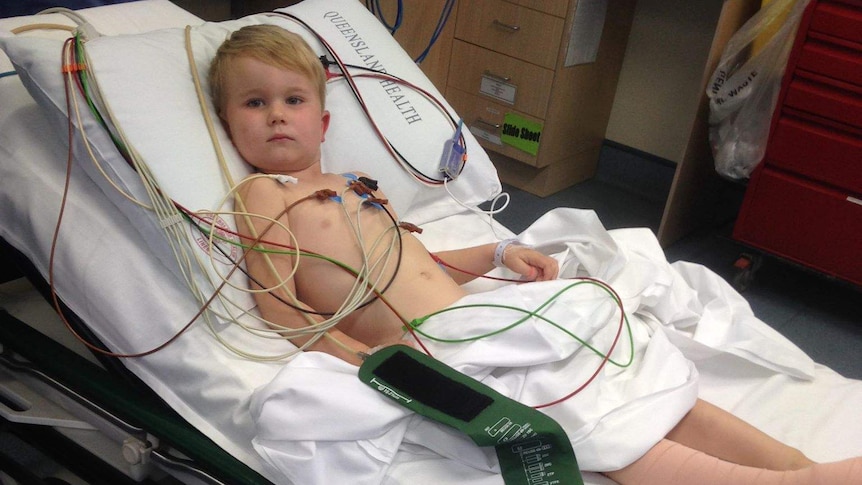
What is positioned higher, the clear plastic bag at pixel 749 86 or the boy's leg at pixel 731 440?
the clear plastic bag at pixel 749 86

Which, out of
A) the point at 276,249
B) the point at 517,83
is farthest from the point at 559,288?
the point at 517,83

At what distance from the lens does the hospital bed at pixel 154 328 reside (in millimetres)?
1168

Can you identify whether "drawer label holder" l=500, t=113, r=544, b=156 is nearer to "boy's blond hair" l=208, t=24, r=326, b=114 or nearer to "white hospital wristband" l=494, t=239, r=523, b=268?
"white hospital wristband" l=494, t=239, r=523, b=268

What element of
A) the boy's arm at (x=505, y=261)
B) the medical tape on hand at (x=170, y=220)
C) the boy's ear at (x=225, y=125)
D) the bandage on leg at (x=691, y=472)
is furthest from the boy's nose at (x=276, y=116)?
the bandage on leg at (x=691, y=472)

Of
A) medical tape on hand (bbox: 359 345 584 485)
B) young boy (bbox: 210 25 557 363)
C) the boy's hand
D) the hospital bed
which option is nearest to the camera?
medical tape on hand (bbox: 359 345 584 485)

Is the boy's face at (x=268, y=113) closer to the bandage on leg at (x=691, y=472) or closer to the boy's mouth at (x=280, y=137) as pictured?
the boy's mouth at (x=280, y=137)

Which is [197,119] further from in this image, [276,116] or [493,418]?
[493,418]

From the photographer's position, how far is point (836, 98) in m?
2.12

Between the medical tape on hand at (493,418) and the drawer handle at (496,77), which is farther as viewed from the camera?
the drawer handle at (496,77)

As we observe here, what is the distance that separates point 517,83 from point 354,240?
158cm

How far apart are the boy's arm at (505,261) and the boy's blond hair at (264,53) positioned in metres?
0.41

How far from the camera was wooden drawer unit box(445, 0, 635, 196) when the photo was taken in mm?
2695

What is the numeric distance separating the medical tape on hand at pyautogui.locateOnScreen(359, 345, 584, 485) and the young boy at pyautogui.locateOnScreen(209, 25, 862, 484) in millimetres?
139

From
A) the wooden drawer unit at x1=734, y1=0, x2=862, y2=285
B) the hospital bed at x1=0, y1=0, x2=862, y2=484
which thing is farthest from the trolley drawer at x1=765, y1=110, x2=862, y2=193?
the hospital bed at x1=0, y1=0, x2=862, y2=484
